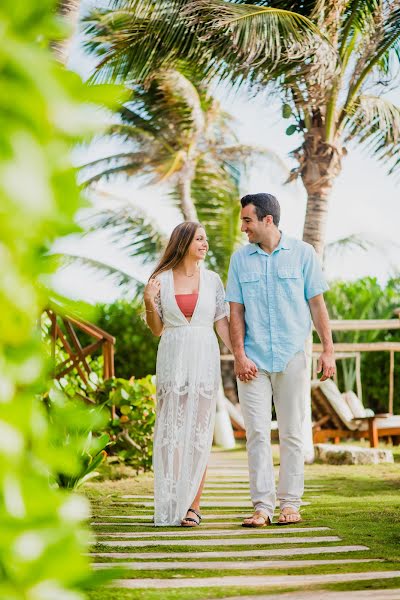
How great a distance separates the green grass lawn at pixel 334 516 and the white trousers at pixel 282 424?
0.82 feet

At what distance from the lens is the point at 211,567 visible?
3621mm

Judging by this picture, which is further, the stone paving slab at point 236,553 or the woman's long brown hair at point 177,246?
the woman's long brown hair at point 177,246

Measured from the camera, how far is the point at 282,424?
521 centimetres

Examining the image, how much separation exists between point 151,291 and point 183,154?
10.1 meters

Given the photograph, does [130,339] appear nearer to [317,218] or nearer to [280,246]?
[317,218]

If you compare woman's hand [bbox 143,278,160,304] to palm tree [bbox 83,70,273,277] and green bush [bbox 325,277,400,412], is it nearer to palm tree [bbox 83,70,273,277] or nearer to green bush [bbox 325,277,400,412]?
palm tree [bbox 83,70,273,277]

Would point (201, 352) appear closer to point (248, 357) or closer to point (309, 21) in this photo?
point (248, 357)

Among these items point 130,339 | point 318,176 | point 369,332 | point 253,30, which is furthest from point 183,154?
point 253,30

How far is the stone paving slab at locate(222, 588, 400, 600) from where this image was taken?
9.77ft

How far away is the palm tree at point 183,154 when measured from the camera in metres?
15.0

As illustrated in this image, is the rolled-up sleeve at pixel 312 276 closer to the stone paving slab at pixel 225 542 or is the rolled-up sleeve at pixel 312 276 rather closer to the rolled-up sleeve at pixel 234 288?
the rolled-up sleeve at pixel 234 288

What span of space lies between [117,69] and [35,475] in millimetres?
10332

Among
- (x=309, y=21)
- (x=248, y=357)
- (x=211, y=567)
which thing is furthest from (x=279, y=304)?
(x=309, y=21)

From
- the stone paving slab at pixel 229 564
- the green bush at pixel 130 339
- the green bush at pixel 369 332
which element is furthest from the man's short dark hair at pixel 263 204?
the green bush at pixel 130 339
